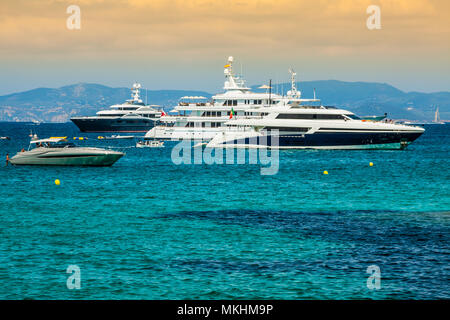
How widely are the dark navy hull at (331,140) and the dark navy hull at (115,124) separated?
10538 cm

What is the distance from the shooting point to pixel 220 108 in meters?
120

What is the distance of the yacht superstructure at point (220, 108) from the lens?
116 meters

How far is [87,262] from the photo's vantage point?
70.5 feet

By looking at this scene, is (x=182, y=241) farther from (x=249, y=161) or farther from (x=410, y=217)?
(x=249, y=161)

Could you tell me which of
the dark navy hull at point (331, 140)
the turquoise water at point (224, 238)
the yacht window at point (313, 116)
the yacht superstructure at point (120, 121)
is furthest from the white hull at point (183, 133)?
the turquoise water at point (224, 238)

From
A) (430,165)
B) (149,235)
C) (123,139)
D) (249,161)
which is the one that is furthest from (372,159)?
(123,139)

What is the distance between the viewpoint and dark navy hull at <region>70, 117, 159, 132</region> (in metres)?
188

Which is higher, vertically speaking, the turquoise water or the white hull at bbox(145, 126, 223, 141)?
the white hull at bbox(145, 126, 223, 141)

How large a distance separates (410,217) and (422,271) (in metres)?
11.4

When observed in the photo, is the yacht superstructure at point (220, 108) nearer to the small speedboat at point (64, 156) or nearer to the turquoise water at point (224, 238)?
the small speedboat at point (64, 156)

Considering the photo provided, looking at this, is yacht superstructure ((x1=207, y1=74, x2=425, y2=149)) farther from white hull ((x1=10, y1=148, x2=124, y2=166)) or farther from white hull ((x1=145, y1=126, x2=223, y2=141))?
white hull ((x1=10, y1=148, x2=124, y2=166))

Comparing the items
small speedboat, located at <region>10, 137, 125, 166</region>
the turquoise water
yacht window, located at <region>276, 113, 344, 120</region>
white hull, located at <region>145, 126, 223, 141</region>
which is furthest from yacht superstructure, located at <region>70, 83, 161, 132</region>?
the turquoise water

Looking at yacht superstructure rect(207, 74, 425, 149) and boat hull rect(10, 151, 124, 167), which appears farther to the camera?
yacht superstructure rect(207, 74, 425, 149)

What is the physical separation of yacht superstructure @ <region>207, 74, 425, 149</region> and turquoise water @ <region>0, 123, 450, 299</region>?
3546 cm
